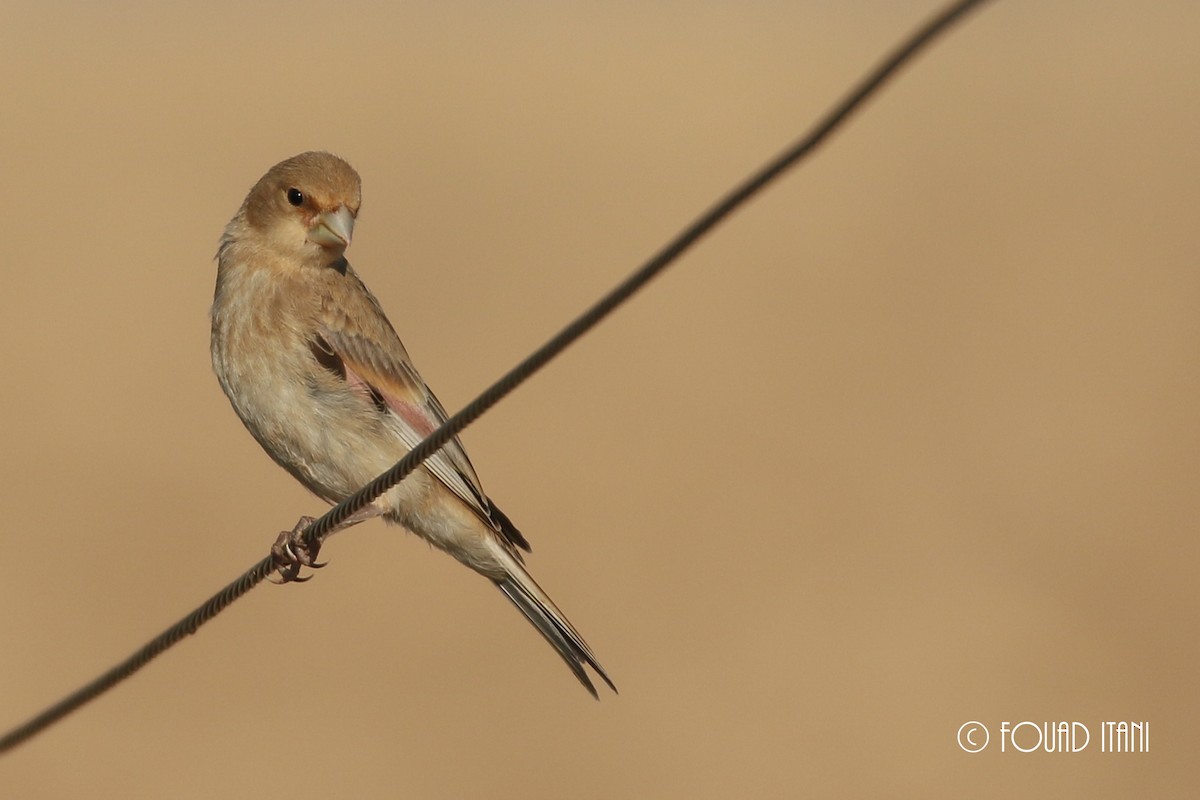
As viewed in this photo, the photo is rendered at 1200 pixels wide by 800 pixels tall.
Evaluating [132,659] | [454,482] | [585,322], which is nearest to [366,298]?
[454,482]

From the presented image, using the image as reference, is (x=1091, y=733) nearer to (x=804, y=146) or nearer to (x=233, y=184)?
(x=804, y=146)

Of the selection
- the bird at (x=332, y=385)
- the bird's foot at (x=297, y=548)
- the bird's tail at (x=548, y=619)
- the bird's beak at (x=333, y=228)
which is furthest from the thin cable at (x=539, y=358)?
the bird's beak at (x=333, y=228)

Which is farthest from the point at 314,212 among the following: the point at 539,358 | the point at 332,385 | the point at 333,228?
the point at 539,358

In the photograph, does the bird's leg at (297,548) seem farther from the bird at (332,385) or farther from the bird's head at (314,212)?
the bird's head at (314,212)

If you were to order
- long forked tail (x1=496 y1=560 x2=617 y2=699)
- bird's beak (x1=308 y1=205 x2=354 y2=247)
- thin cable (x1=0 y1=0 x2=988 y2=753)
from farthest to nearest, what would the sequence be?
bird's beak (x1=308 y1=205 x2=354 y2=247) < long forked tail (x1=496 y1=560 x2=617 y2=699) < thin cable (x1=0 y1=0 x2=988 y2=753)

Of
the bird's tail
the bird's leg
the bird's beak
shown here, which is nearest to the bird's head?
the bird's beak

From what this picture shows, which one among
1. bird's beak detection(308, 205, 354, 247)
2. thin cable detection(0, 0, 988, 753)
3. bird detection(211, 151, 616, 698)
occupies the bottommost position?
thin cable detection(0, 0, 988, 753)

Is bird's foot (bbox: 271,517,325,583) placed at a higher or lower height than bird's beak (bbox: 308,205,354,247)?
lower

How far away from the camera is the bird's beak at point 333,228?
6.92 m

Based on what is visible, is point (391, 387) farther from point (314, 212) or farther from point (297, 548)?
point (297, 548)

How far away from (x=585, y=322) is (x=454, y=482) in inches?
127

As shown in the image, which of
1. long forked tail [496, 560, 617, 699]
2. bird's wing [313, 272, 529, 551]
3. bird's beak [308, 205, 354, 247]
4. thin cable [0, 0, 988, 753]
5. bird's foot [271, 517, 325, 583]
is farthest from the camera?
bird's beak [308, 205, 354, 247]

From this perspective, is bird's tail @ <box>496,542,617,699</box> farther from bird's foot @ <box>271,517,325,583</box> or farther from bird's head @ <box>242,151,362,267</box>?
bird's head @ <box>242,151,362,267</box>

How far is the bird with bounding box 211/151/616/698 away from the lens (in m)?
6.59
